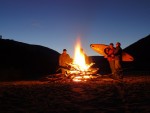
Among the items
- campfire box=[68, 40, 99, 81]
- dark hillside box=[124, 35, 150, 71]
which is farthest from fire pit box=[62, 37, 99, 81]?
dark hillside box=[124, 35, 150, 71]

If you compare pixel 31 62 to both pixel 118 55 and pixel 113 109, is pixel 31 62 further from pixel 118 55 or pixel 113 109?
pixel 113 109

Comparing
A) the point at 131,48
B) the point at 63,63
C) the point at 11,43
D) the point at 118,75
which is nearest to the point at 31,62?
the point at 11,43

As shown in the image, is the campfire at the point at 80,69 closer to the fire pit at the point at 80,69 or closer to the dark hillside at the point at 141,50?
the fire pit at the point at 80,69

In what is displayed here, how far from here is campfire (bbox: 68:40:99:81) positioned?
1758 centimetres

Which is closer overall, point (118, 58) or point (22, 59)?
point (118, 58)

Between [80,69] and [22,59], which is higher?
[22,59]

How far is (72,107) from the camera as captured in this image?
26.0 feet

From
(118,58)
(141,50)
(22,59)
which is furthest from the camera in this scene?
(141,50)

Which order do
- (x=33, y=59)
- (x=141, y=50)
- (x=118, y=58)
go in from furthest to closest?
(x=141, y=50) → (x=33, y=59) → (x=118, y=58)

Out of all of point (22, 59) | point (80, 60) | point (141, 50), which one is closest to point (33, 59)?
point (22, 59)

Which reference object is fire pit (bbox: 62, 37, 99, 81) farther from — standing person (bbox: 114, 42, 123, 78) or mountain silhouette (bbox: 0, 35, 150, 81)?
mountain silhouette (bbox: 0, 35, 150, 81)

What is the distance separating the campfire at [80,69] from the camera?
57.7 ft

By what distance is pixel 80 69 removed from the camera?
18.1m

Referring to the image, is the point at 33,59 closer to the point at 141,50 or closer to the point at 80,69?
the point at 141,50
